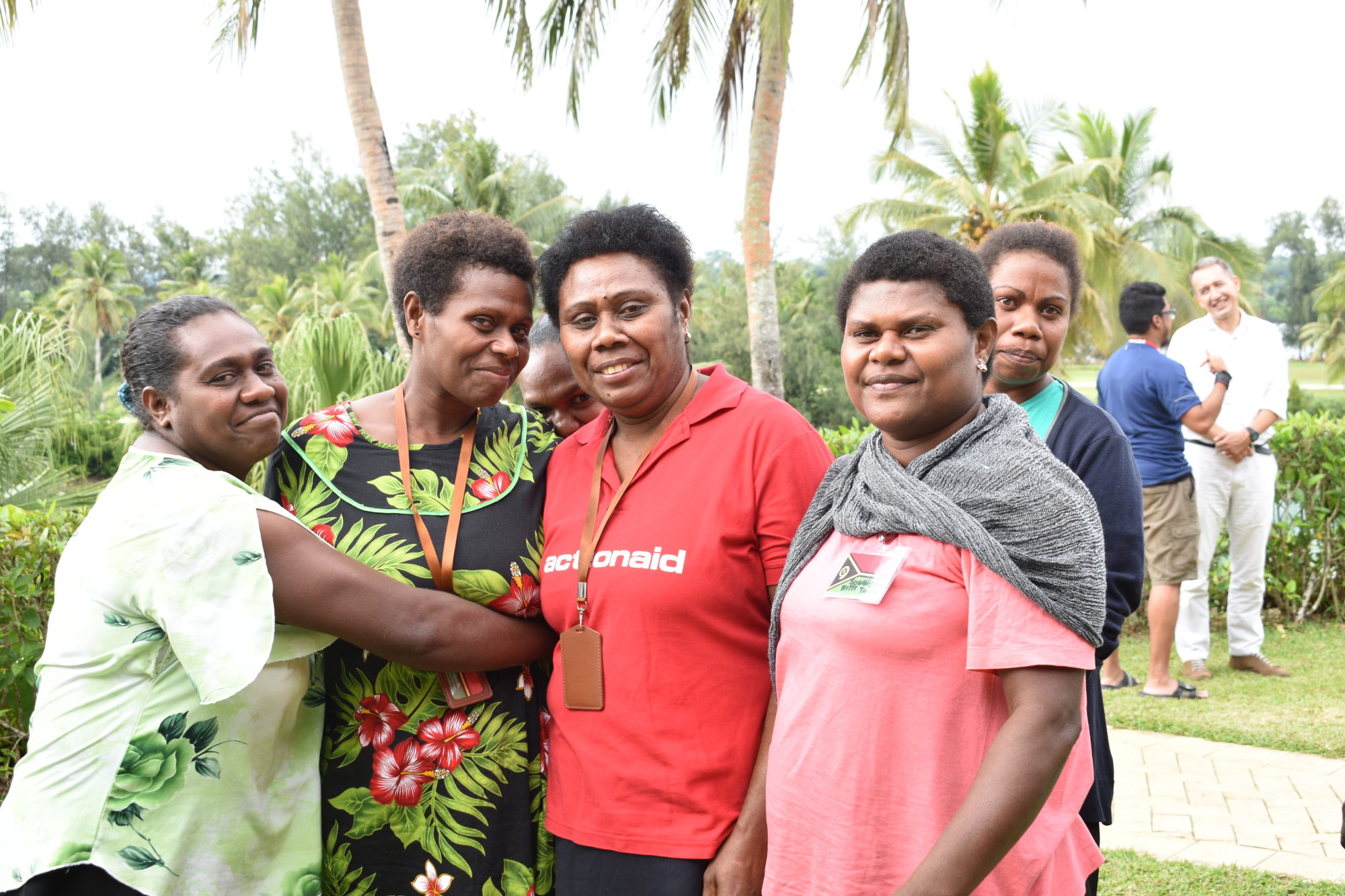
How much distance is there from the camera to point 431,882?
2.44m

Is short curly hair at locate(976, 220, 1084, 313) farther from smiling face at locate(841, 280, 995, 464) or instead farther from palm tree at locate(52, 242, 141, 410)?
palm tree at locate(52, 242, 141, 410)

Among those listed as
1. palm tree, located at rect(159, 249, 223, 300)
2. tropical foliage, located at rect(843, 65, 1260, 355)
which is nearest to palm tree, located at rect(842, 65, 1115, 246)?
tropical foliage, located at rect(843, 65, 1260, 355)

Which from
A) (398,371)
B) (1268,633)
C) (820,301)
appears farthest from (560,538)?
(820,301)

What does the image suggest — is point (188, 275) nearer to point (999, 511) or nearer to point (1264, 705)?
point (1264, 705)

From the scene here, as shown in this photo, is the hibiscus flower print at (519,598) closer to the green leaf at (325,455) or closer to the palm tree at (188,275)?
the green leaf at (325,455)

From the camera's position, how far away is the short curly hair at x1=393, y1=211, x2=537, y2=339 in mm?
2656

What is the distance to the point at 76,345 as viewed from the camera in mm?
7324

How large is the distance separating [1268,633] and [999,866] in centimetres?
798

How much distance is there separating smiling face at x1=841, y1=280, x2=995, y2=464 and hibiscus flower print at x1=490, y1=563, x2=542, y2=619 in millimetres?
998

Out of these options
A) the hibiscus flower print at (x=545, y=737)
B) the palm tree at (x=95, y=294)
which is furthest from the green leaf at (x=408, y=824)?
the palm tree at (x=95, y=294)

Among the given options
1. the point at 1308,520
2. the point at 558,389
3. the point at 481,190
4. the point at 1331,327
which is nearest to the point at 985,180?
the point at 481,190

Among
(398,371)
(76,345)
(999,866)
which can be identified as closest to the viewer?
(999,866)

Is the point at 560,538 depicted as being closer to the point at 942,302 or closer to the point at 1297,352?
the point at 942,302

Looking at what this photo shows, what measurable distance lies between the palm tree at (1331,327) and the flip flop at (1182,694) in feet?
141
